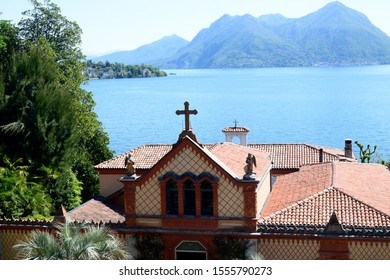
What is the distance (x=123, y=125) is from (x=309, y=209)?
286 ft

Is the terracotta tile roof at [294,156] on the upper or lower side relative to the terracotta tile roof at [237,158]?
lower

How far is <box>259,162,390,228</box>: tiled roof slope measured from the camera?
60.1 feet

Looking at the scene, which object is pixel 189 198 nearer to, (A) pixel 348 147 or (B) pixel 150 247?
(B) pixel 150 247

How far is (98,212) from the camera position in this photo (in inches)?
997

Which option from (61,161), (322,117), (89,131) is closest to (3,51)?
(89,131)

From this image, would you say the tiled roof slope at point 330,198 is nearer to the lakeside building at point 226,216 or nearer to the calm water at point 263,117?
the lakeside building at point 226,216

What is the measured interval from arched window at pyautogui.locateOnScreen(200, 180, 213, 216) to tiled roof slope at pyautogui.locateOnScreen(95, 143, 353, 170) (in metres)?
9.90

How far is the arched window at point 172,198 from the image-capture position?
62.5ft

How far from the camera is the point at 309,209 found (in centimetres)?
1912

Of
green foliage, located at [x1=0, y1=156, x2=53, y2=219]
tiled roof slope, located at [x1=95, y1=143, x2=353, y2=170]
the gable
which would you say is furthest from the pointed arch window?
tiled roof slope, located at [x1=95, y1=143, x2=353, y2=170]

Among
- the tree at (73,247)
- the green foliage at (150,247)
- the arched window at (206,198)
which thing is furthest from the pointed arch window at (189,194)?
the tree at (73,247)

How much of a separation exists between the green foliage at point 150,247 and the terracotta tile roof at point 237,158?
12.7 ft

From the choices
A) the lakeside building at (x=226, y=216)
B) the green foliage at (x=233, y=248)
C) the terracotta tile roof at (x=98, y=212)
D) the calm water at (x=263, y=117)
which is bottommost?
the calm water at (x=263, y=117)

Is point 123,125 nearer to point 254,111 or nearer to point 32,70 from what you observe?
point 254,111
